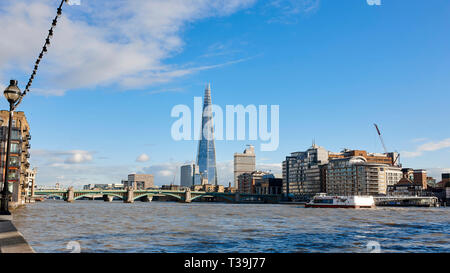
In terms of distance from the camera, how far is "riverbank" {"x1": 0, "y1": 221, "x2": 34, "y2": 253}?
11.7 metres

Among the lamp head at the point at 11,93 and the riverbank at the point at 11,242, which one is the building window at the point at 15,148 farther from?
the riverbank at the point at 11,242

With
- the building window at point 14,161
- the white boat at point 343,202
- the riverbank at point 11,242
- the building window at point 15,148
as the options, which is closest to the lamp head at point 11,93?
the riverbank at point 11,242

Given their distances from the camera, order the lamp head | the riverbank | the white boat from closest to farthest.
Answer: the riverbank → the lamp head → the white boat

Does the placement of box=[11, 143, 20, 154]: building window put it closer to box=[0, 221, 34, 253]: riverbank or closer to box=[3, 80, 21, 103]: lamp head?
box=[3, 80, 21, 103]: lamp head

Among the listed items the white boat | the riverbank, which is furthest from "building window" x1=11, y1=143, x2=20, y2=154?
the white boat

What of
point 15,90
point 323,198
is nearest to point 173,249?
point 15,90

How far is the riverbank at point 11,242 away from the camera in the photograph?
1172 centimetres

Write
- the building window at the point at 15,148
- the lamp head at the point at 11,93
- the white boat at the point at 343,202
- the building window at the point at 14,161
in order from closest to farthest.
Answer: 1. the lamp head at the point at 11,93
2. the building window at the point at 14,161
3. the building window at the point at 15,148
4. the white boat at the point at 343,202

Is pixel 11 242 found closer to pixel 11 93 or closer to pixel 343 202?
pixel 11 93

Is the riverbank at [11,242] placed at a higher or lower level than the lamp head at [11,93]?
lower

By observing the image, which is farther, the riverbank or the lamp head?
the lamp head

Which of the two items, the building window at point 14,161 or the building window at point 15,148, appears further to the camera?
the building window at point 15,148

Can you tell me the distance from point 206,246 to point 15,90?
17.3 metres
